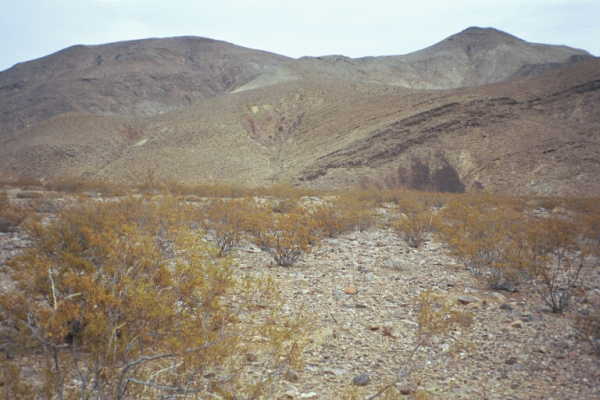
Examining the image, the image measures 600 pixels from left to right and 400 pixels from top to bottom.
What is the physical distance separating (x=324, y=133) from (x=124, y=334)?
31.3 metres

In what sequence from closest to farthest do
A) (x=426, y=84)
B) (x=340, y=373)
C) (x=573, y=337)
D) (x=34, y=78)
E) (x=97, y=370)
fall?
(x=97, y=370)
(x=340, y=373)
(x=573, y=337)
(x=34, y=78)
(x=426, y=84)

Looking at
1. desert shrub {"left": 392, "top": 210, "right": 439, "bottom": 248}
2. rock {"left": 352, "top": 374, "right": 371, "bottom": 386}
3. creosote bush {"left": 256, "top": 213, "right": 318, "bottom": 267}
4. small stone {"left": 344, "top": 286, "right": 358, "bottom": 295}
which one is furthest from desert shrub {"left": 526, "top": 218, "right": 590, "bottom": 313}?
creosote bush {"left": 256, "top": 213, "right": 318, "bottom": 267}

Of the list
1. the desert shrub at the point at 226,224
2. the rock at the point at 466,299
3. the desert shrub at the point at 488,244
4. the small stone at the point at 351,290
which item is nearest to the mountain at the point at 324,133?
the desert shrub at the point at 488,244

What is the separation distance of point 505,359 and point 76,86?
71537 mm

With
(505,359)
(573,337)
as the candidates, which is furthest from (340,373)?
(573,337)

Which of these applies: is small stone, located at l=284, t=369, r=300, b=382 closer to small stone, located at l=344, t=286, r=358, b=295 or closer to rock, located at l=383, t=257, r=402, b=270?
small stone, located at l=344, t=286, r=358, b=295

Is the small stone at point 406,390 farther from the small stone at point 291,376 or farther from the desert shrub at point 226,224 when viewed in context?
the desert shrub at point 226,224

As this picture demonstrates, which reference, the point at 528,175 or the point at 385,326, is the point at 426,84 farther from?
the point at 385,326

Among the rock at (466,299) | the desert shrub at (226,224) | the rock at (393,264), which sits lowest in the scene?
the rock at (466,299)

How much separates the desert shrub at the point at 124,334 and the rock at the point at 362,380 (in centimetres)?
66

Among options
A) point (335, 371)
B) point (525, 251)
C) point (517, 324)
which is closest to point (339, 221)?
point (525, 251)

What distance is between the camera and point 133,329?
3.26m

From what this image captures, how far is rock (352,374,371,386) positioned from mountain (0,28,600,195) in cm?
1888

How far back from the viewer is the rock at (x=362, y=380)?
363cm
